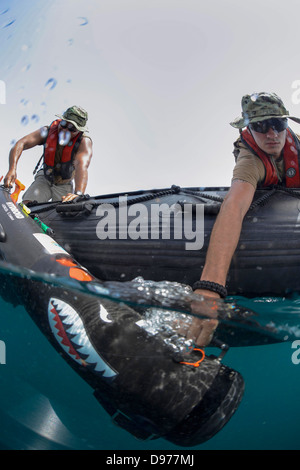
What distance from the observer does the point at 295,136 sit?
251cm

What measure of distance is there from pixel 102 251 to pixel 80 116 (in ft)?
8.58

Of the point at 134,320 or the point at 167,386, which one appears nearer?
the point at 167,386

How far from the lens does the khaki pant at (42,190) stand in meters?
4.65

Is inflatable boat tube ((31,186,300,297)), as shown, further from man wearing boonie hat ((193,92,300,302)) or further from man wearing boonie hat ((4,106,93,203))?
man wearing boonie hat ((4,106,93,203))

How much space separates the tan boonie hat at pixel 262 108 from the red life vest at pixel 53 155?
275cm

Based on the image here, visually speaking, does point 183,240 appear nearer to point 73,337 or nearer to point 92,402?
point 73,337

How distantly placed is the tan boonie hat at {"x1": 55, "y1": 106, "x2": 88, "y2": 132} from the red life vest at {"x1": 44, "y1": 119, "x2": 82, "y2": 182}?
0.11 metres

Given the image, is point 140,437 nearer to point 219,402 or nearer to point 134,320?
point 219,402

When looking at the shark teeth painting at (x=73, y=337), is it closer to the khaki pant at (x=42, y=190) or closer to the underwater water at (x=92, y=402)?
the underwater water at (x=92, y=402)

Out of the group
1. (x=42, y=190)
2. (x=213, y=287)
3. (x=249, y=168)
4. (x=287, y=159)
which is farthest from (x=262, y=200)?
(x=42, y=190)

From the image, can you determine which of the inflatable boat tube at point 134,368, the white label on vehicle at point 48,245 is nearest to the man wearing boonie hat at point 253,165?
the inflatable boat tube at point 134,368

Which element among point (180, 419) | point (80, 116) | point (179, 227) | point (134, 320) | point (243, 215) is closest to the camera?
point (180, 419)

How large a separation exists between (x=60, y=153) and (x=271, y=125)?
3.05 m

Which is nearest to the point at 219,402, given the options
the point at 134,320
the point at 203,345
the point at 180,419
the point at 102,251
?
the point at 180,419
